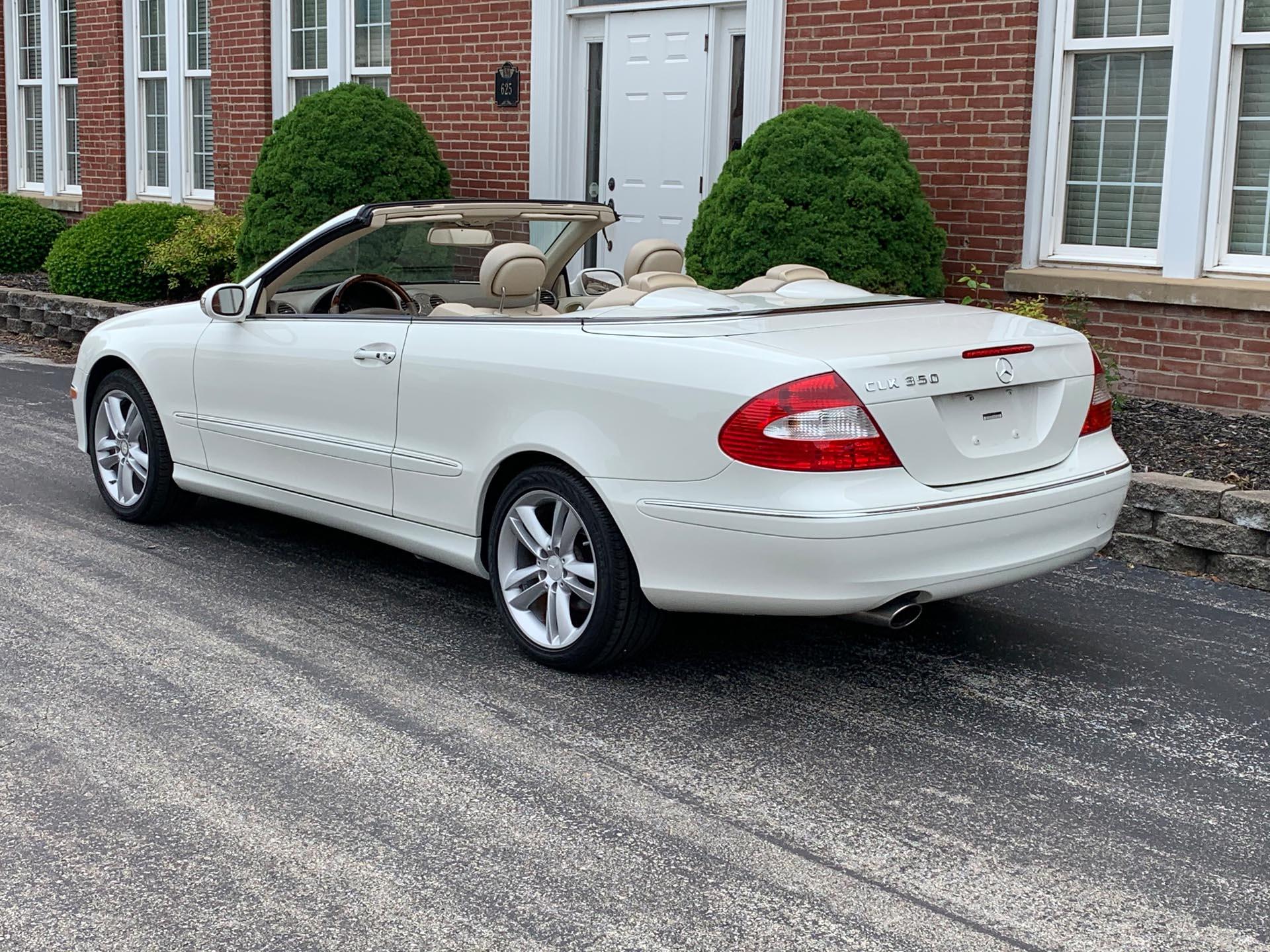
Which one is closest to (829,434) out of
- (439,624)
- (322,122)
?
(439,624)

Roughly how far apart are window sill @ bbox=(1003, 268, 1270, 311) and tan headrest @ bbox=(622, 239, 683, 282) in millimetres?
3625

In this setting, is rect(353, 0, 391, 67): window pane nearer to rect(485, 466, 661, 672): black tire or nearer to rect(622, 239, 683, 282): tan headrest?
rect(622, 239, 683, 282): tan headrest

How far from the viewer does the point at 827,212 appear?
8.84m

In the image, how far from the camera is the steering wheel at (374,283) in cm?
602

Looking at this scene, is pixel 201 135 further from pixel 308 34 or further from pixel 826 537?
pixel 826 537

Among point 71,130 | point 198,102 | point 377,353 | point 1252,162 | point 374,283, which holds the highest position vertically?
point 198,102

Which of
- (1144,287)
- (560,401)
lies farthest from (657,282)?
(1144,287)

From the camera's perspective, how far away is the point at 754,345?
450 cm

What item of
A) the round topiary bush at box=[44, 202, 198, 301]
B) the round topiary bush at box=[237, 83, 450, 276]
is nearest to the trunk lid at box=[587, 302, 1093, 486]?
the round topiary bush at box=[237, 83, 450, 276]

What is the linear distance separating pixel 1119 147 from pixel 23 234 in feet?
40.9

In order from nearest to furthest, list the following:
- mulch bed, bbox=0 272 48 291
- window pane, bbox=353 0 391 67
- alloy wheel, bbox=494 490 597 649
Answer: alloy wheel, bbox=494 490 597 649 → window pane, bbox=353 0 391 67 → mulch bed, bbox=0 272 48 291

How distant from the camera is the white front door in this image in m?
11.0

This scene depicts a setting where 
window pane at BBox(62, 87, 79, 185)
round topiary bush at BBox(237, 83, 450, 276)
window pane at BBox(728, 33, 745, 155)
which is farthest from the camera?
window pane at BBox(62, 87, 79, 185)

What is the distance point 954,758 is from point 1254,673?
1.40m
